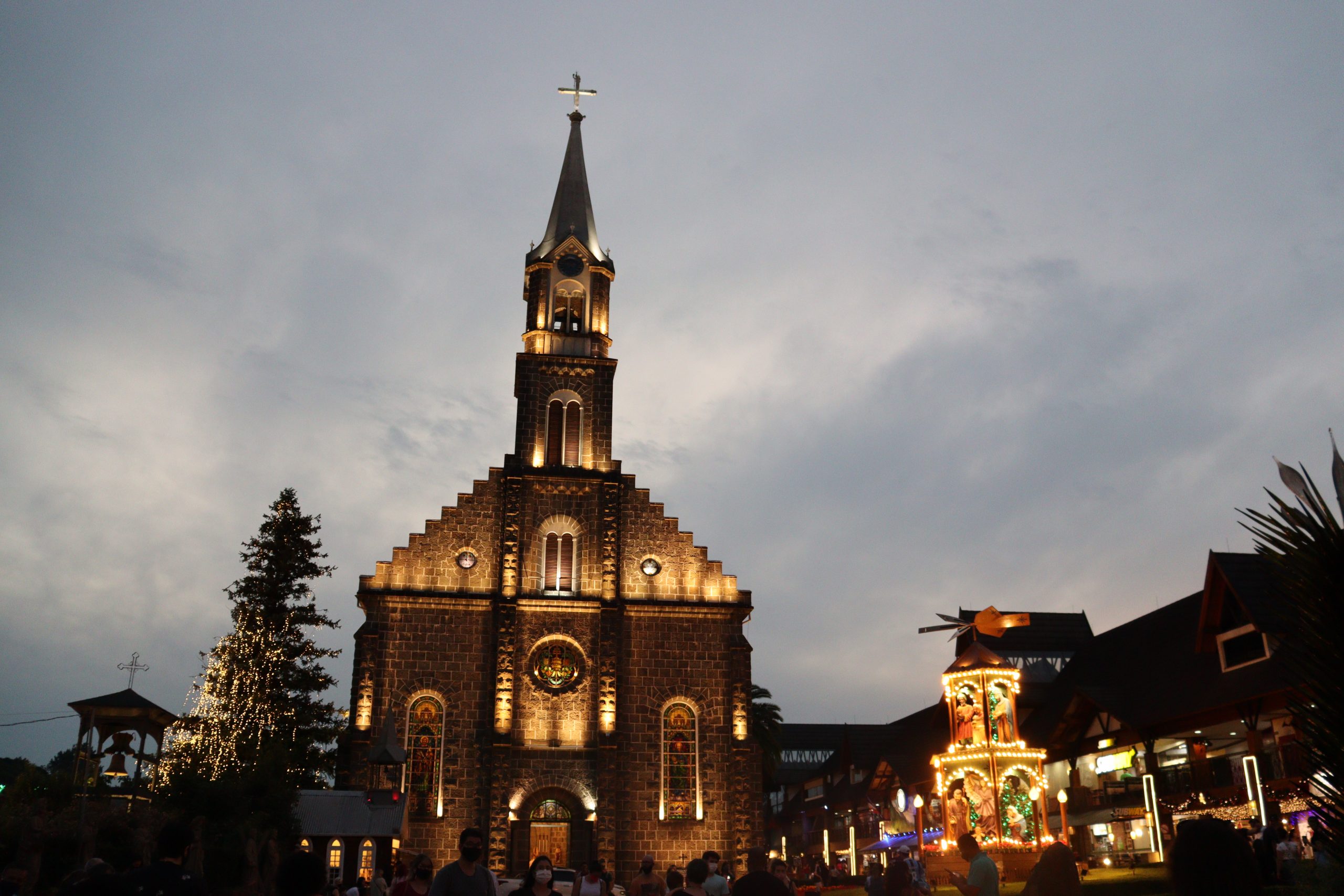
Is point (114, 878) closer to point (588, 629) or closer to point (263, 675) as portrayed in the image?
point (588, 629)

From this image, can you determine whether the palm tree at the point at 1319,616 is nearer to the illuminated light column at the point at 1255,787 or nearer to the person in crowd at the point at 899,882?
the person in crowd at the point at 899,882

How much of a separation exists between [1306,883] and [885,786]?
42698 mm

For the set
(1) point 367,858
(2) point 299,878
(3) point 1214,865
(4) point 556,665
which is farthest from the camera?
(4) point 556,665

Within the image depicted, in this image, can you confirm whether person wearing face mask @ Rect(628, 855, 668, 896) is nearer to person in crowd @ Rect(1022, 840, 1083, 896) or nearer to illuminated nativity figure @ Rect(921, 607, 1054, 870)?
person in crowd @ Rect(1022, 840, 1083, 896)

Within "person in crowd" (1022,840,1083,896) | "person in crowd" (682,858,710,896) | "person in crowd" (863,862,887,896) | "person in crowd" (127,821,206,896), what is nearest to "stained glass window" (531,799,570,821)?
"person in crowd" (863,862,887,896)

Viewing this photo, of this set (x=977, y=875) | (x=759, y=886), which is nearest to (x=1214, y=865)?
(x=759, y=886)

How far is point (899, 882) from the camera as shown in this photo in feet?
49.6

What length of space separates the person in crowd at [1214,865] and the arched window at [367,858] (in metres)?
29.4

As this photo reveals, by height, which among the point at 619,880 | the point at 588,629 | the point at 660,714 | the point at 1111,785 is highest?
the point at 588,629

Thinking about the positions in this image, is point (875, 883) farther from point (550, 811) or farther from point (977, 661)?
point (550, 811)

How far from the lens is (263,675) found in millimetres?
43875

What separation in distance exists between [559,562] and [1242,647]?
22890mm

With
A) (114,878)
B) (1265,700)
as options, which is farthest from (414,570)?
(114,878)

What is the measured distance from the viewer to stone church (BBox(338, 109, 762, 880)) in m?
36.7
